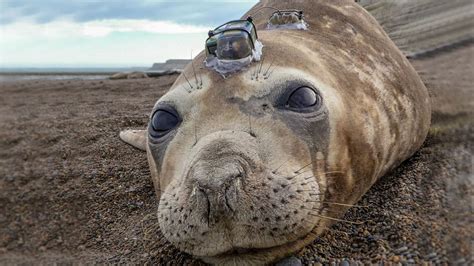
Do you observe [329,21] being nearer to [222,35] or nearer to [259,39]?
[259,39]

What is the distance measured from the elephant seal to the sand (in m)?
0.17

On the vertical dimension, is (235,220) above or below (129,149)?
above

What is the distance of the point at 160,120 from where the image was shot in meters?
2.51

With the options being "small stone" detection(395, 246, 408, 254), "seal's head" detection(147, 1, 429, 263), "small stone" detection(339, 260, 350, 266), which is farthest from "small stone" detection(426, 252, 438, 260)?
"seal's head" detection(147, 1, 429, 263)

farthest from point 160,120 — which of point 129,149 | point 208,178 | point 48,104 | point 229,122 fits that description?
point 48,104

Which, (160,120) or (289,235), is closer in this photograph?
(289,235)

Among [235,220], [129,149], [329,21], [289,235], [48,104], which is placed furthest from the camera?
[48,104]

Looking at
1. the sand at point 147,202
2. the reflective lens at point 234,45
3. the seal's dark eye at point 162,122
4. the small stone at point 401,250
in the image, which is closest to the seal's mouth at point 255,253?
the sand at point 147,202

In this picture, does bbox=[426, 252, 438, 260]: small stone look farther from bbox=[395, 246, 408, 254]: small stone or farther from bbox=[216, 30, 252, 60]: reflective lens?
bbox=[216, 30, 252, 60]: reflective lens

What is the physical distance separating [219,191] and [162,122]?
2.73ft

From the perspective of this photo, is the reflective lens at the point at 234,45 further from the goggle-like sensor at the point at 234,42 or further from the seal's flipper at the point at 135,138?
the seal's flipper at the point at 135,138

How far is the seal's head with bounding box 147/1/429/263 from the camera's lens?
1874 mm

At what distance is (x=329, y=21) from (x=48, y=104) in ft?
23.2

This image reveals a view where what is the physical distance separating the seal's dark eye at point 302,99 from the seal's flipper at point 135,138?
2450mm
